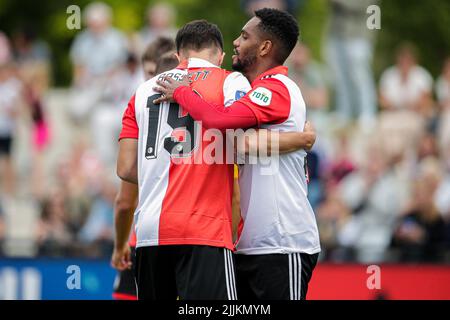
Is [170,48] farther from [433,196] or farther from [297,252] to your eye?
[433,196]

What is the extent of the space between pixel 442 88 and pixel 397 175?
2.21m

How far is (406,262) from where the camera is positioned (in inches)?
475

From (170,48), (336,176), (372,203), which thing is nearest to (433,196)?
(372,203)

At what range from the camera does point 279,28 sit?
24.0 feet

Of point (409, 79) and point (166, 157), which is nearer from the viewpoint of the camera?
point (166, 157)

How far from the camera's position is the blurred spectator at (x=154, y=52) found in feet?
28.8

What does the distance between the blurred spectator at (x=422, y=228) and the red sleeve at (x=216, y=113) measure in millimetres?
5694

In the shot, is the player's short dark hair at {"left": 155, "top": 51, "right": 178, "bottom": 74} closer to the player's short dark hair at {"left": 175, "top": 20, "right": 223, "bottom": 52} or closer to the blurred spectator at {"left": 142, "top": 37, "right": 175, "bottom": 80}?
the blurred spectator at {"left": 142, "top": 37, "right": 175, "bottom": 80}

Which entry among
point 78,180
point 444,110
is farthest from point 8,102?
point 444,110

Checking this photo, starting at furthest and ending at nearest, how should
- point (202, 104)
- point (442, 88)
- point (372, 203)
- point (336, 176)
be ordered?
point (442, 88) < point (336, 176) < point (372, 203) < point (202, 104)

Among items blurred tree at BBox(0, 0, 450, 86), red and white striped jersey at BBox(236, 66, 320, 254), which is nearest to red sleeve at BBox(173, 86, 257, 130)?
red and white striped jersey at BBox(236, 66, 320, 254)

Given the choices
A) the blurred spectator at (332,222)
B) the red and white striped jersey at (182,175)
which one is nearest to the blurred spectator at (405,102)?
the blurred spectator at (332,222)

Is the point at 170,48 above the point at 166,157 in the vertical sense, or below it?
above

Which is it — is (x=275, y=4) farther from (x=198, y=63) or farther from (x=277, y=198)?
(x=277, y=198)
